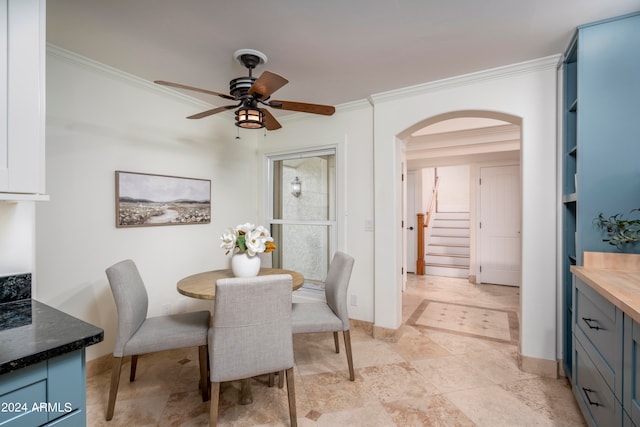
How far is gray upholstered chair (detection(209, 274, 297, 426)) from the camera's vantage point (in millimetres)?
1610

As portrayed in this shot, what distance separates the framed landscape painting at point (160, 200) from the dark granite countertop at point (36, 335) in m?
1.45

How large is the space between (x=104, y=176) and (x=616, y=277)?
3.43 m

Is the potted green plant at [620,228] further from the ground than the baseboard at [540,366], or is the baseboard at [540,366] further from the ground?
the potted green plant at [620,228]

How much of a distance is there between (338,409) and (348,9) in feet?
7.91

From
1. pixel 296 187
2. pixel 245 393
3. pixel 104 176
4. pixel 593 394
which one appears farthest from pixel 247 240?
pixel 593 394

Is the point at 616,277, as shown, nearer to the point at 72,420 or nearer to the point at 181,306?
the point at 72,420

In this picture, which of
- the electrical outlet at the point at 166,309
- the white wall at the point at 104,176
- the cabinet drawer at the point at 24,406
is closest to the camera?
the cabinet drawer at the point at 24,406

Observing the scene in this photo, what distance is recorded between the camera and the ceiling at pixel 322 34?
1726 mm

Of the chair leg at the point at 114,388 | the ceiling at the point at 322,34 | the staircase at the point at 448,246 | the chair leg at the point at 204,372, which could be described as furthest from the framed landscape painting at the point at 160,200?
the staircase at the point at 448,246

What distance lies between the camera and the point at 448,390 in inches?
86.0

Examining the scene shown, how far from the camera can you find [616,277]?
161 cm

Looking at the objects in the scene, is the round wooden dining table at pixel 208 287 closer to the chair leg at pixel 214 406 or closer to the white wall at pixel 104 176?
the chair leg at pixel 214 406

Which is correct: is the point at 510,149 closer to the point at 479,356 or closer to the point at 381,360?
the point at 479,356

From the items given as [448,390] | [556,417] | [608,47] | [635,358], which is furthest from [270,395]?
[608,47]
